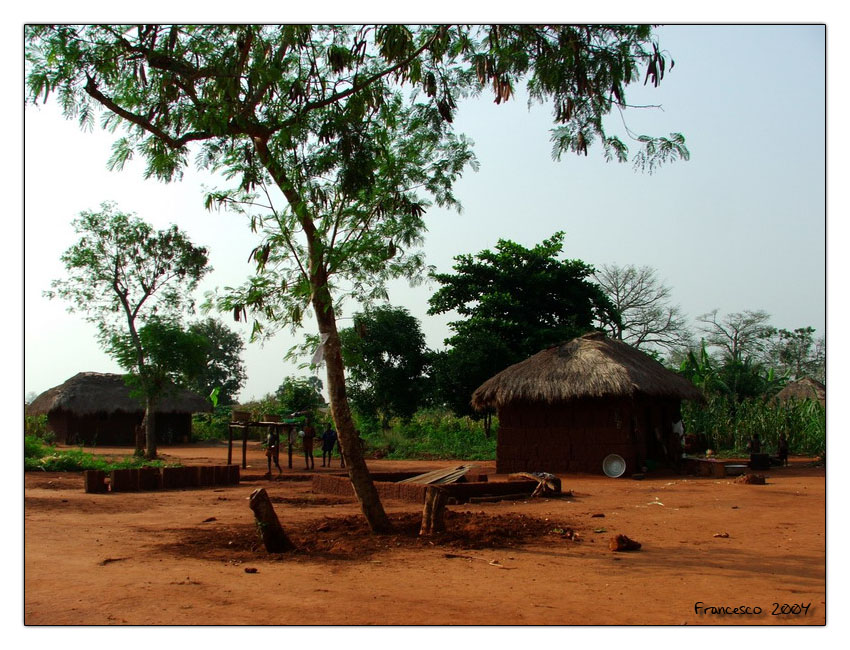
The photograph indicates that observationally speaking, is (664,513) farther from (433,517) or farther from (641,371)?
(641,371)

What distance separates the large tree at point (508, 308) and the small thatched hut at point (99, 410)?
1115 cm

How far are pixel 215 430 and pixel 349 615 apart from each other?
29.9 m

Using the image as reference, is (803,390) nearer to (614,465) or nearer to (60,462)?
(614,465)

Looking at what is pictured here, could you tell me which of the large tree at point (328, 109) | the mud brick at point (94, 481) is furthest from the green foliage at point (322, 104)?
the mud brick at point (94, 481)

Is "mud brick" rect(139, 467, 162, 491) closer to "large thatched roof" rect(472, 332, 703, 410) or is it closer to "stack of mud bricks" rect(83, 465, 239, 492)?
"stack of mud bricks" rect(83, 465, 239, 492)

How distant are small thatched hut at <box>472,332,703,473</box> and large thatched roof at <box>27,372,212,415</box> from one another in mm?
15192

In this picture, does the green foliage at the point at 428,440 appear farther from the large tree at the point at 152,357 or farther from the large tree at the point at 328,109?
the large tree at the point at 328,109

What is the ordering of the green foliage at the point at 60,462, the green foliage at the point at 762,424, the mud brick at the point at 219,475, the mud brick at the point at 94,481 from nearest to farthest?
the mud brick at the point at 94,481
the mud brick at the point at 219,475
the green foliage at the point at 60,462
the green foliage at the point at 762,424

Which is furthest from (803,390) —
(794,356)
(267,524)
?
(267,524)

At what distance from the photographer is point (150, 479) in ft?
40.8

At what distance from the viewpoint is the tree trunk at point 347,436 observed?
7.39 metres

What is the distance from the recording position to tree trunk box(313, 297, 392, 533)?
7.39 metres

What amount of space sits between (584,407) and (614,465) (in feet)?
4.51

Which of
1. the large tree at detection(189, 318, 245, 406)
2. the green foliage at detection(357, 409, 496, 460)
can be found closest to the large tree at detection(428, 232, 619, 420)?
the green foliage at detection(357, 409, 496, 460)
